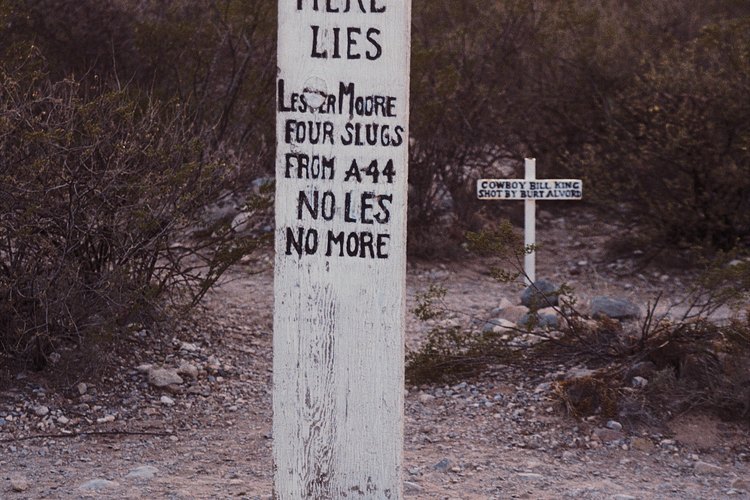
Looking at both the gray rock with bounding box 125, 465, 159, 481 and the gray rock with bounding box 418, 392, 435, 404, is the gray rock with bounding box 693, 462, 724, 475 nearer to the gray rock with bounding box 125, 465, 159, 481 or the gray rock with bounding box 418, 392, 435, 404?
the gray rock with bounding box 418, 392, 435, 404

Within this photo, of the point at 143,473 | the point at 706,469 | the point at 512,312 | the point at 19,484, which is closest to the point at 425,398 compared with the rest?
the point at 706,469

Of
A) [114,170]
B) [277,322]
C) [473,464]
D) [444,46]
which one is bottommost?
[473,464]

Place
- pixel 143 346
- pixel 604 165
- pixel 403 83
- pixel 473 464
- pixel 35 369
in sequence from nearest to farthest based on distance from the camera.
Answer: pixel 403 83, pixel 473 464, pixel 35 369, pixel 143 346, pixel 604 165

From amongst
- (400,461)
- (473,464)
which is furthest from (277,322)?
(473,464)

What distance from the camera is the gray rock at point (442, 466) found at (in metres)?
4.65

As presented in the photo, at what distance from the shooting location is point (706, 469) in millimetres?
4672

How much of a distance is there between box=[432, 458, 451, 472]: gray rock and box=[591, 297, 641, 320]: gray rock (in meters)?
2.51

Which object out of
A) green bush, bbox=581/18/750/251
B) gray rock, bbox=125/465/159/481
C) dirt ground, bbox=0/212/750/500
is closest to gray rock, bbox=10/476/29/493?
dirt ground, bbox=0/212/750/500

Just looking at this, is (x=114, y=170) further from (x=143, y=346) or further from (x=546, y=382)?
(x=546, y=382)

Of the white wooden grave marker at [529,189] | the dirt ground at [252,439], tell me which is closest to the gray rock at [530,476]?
the dirt ground at [252,439]

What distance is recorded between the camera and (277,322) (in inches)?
129

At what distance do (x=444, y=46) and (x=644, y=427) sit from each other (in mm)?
5919

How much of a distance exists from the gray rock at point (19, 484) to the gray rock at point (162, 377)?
128 cm

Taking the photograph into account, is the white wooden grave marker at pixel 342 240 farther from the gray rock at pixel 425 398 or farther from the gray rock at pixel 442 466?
the gray rock at pixel 425 398
